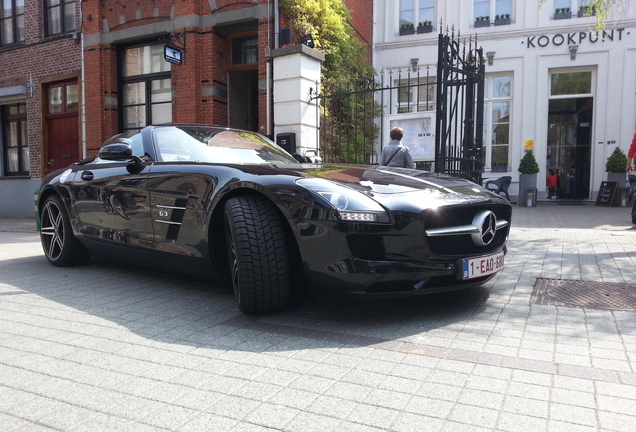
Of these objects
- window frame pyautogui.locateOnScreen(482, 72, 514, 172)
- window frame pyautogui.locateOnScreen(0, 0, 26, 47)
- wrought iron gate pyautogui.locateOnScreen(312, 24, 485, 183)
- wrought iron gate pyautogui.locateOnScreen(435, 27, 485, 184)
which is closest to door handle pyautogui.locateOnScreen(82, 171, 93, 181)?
wrought iron gate pyautogui.locateOnScreen(312, 24, 485, 183)

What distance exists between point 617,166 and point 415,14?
7.99 m

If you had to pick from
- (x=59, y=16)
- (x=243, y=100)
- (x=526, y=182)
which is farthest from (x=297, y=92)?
(x=526, y=182)

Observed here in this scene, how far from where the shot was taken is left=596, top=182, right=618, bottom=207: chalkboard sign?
571 inches

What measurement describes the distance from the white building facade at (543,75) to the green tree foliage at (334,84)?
349 centimetres

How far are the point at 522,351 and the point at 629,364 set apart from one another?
20.5 inches

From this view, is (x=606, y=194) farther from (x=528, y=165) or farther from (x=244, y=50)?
(x=244, y=50)

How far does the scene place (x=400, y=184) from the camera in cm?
354

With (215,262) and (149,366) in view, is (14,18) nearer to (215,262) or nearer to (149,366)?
(215,262)

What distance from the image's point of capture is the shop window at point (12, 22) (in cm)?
1436

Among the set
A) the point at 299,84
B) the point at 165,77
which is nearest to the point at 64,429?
the point at 299,84

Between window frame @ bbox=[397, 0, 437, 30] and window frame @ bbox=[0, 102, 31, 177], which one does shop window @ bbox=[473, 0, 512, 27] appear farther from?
window frame @ bbox=[0, 102, 31, 177]

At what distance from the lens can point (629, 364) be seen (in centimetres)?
265

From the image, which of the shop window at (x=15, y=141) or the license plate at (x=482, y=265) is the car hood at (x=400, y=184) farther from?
the shop window at (x=15, y=141)

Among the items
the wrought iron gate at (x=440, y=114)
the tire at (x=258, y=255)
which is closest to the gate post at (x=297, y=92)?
the wrought iron gate at (x=440, y=114)
